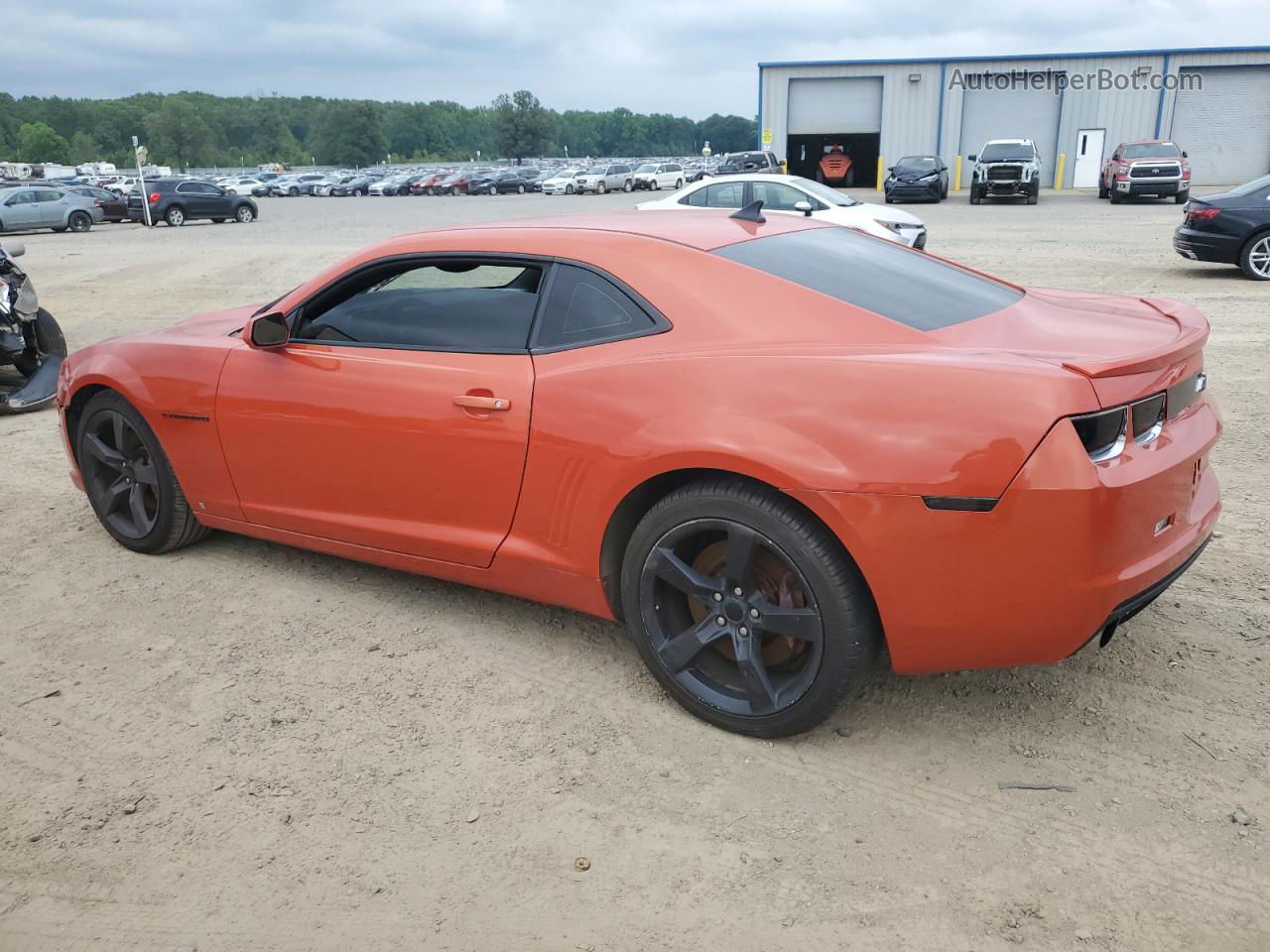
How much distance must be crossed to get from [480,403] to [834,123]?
42.9 m

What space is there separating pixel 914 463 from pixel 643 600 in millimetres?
935

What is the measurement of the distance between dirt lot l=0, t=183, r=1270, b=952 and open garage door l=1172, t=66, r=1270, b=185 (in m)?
42.2

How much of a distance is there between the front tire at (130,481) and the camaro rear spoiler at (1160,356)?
11.5 feet

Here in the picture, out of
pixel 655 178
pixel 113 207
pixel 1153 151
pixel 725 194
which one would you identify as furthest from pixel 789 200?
pixel 655 178

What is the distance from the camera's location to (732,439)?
2.67 m

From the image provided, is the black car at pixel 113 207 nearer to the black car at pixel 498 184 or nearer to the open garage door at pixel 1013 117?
the black car at pixel 498 184

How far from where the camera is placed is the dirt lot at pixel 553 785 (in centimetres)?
229

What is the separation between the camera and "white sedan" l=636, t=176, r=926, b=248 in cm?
1477

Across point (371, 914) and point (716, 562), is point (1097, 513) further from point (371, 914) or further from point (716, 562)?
point (371, 914)

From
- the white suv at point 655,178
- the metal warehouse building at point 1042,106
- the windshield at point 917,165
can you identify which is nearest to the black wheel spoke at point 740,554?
the windshield at point 917,165

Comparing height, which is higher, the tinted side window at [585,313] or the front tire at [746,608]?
the tinted side window at [585,313]

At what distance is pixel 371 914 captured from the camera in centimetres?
233

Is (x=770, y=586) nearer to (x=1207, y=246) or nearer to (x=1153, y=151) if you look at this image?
(x=1207, y=246)

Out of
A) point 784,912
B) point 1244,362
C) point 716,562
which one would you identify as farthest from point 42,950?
point 1244,362
